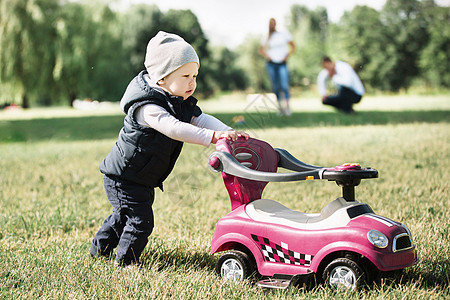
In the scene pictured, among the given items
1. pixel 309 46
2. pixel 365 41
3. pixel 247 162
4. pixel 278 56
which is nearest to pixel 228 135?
pixel 247 162

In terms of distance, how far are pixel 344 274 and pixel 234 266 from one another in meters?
0.52

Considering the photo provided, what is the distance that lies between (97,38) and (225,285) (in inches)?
676

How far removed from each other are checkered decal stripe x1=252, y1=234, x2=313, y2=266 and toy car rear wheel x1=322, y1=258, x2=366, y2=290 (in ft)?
0.34

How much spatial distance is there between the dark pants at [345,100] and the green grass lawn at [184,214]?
4.69 meters

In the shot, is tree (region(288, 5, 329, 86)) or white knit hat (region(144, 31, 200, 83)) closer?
white knit hat (region(144, 31, 200, 83))

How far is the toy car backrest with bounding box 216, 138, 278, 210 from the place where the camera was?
2.32m

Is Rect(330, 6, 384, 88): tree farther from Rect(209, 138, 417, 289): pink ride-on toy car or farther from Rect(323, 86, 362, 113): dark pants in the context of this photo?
Rect(209, 138, 417, 289): pink ride-on toy car

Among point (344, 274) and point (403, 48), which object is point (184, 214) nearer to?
point (344, 274)

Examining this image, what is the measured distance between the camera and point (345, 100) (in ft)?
40.5

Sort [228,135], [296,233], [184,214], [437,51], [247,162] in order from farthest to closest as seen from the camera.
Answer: [437,51] → [184,214] → [247,162] → [228,135] → [296,233]

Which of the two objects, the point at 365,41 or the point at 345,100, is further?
the point at 365,41

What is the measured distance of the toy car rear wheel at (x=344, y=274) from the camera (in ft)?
6.42

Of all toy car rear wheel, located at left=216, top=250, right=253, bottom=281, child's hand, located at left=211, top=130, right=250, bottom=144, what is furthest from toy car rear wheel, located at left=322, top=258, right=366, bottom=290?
child's hand, located at left=211, top=130, right=250, bottom=144

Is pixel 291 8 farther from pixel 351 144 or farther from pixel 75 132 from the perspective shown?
pixel 351 144
